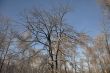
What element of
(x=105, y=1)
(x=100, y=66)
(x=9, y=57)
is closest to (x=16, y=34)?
(x=9, y=57)

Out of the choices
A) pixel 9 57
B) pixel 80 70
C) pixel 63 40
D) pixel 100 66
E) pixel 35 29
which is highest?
pixel 35 29

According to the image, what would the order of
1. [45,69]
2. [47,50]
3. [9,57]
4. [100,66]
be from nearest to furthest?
[9,57]
[45,69]
[47,50]
[100,66]

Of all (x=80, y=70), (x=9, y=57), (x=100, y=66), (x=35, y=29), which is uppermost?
(x=35, y=29)

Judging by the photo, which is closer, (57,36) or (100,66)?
(57,36)

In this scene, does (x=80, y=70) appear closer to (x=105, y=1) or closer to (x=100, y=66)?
(x=105, y=1)

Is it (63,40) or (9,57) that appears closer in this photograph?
(9,57)

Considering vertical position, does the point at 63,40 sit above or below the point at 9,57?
above

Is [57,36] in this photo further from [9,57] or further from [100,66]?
[100,66]

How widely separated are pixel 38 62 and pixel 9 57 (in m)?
2.09

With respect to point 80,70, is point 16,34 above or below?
above

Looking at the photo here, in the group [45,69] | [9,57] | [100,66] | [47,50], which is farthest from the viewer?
[100,66]

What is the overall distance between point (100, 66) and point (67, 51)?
2475cm

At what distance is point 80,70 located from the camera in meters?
9.84

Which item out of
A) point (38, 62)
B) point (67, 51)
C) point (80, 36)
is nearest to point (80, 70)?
point (67, 51)
